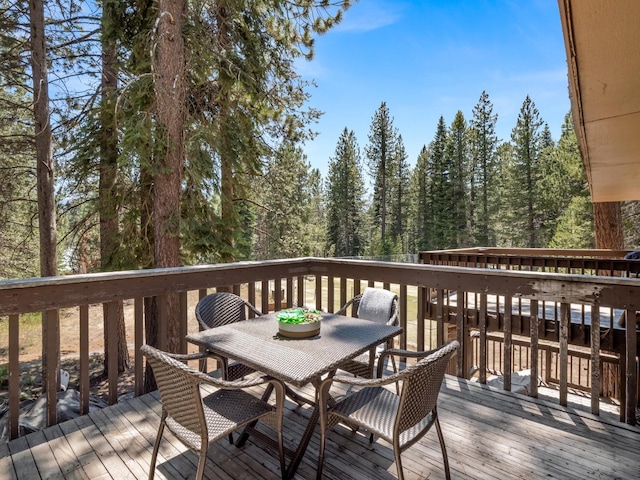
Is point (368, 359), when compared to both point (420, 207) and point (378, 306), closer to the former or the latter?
point (378, 306)

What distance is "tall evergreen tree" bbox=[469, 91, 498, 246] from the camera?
23.8m

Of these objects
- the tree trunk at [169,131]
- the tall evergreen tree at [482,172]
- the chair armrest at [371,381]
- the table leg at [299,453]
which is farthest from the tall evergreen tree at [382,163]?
the chair armrest at [371,381]

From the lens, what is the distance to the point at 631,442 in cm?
233

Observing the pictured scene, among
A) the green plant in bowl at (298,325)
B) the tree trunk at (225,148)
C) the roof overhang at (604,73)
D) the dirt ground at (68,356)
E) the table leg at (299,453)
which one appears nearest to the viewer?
the roof overhang at (604,73)

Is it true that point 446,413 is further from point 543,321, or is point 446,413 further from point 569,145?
point 569,145

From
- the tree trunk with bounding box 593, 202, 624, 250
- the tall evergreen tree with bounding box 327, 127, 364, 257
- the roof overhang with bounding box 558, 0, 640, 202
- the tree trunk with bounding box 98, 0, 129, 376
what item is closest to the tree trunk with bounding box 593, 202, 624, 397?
the tree trunk with bounding box 593, 202, 624, 250

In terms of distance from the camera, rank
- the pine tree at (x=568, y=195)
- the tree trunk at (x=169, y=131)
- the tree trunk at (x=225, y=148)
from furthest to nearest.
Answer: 1. the pine tree at (x=568, y=195)
2. the tree trunk at (x=225, y=148)
3. the tree trunk at (x=169, y=131)

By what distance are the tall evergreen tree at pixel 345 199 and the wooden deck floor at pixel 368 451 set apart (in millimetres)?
27527

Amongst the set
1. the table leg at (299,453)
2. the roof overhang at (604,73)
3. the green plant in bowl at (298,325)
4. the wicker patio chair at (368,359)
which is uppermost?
the roof overhang at (604,73)

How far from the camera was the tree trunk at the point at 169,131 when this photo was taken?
5.00 m

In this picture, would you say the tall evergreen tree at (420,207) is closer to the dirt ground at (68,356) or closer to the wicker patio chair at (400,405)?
the dirt ground at (68,356)

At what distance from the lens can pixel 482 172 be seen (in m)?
25.2

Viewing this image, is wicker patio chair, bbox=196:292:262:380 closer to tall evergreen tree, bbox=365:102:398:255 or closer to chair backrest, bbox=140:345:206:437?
chair backrest, bbox=140:345:206:437

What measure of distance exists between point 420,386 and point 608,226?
10897 mm
